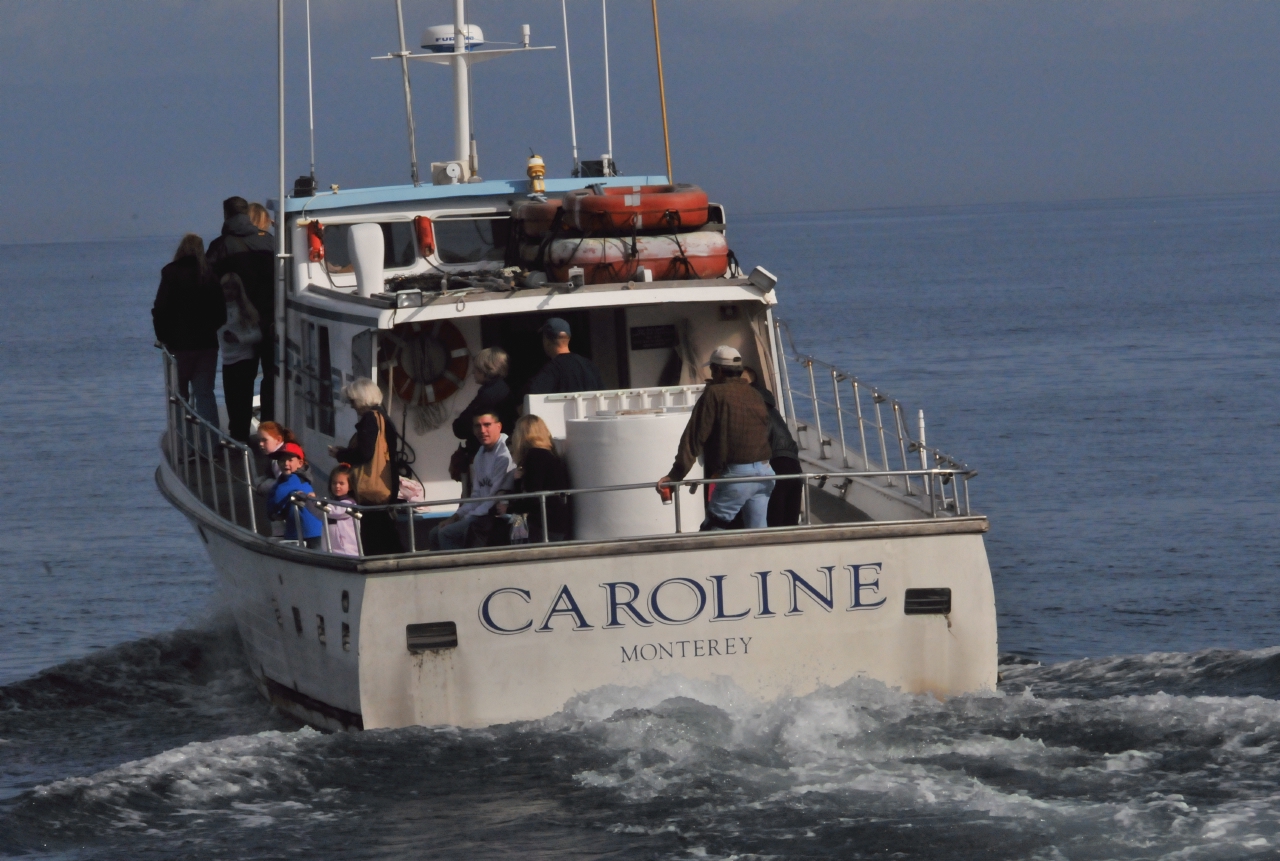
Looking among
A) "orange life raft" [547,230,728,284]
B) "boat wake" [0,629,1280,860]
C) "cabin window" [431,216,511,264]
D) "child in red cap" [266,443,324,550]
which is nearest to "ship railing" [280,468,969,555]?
"child in red cap" [266,443,324,550]

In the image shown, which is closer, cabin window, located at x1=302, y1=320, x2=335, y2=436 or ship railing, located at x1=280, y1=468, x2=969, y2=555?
ship railing, located at x1=280, y1=468, x2=969, y2=555

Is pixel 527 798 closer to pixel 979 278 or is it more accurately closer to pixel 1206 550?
pixel 1206 550

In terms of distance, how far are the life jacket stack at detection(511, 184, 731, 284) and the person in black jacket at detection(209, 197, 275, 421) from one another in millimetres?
2736

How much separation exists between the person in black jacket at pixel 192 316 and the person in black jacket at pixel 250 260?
145mm

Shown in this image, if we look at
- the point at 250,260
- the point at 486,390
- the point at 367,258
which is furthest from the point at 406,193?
the point at 486,390

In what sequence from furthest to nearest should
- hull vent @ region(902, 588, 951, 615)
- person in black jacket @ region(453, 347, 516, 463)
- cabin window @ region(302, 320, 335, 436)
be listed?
cabin window @ region(302, 320, 335, 436)
person in black jacket @ region(453, 347, 516, 463)
hull vent @ region(902, 588, 951, 615)

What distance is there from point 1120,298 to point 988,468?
36.8 metres

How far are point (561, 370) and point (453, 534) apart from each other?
4.27ft

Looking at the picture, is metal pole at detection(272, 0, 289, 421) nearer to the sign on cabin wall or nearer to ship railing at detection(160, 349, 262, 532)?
ship railing at detection(160, 349, 262, 532)

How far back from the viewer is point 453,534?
9.75 m

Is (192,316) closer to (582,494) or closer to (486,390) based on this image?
(486,390)

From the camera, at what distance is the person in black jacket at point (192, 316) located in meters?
13.0

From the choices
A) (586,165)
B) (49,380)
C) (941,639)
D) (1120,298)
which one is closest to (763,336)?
(941,639)

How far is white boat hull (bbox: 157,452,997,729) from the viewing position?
8.96 m
